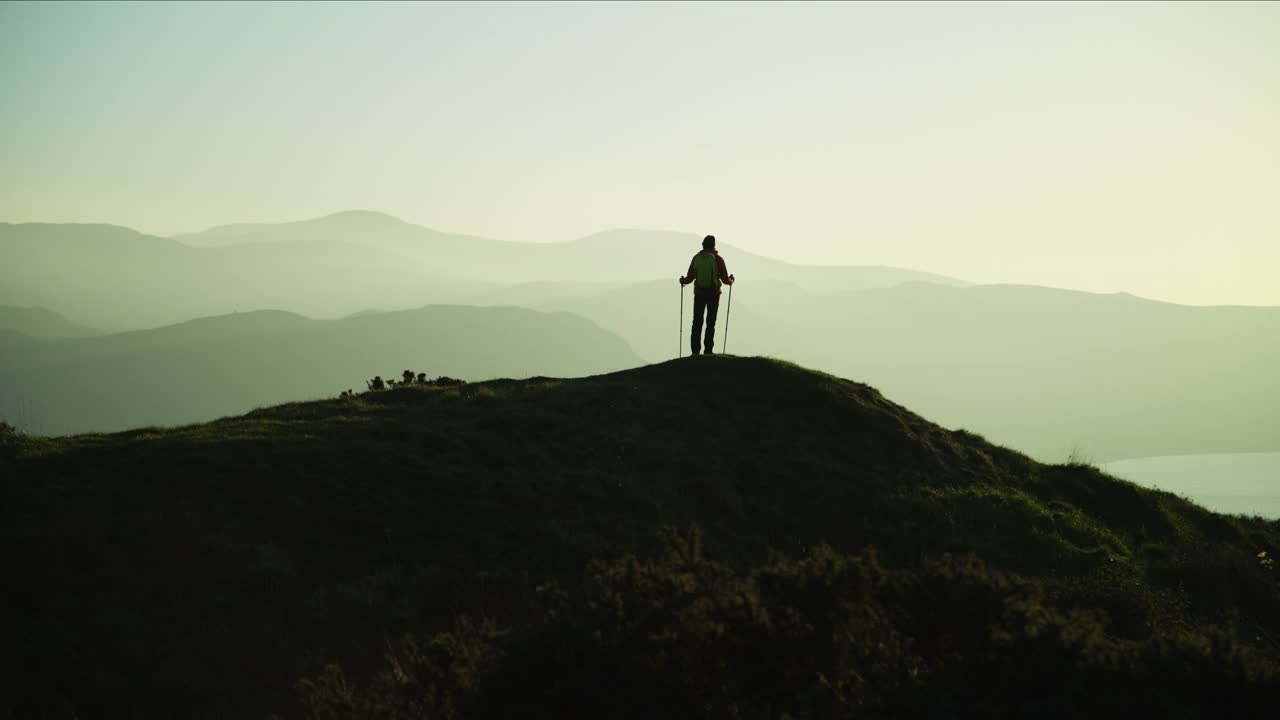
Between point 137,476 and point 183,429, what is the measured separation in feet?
14.1

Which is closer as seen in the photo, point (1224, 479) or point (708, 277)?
point (708, 277)

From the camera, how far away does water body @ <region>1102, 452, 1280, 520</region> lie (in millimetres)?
99006

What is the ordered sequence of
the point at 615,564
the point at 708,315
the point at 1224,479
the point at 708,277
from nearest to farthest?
the point at 615,564 < the point at 708,277 < the point at 708,315 < the point at 1224,479

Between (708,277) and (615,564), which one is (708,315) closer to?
(708,277)

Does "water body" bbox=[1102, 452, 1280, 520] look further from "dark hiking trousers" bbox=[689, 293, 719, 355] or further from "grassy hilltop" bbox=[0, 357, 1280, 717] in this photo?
"grassy hilltop" bbox=[0, 357, 1280, 717]

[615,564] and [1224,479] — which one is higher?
[615,564]

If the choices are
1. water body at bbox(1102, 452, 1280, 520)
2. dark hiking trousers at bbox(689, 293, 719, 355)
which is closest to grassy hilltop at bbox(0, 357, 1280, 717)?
dark hiking trousers at bbox(689, 293, 719, 355)

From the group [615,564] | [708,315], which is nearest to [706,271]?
[708,315]

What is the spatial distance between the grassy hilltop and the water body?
2880 inches

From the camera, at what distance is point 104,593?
31.9 feet

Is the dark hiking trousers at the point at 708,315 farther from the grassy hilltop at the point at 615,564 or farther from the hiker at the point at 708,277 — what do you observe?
the grassy hilltop at the point at 615,564

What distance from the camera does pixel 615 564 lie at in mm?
7508

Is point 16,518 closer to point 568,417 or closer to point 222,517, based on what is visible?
point 222,517

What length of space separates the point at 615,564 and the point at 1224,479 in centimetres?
16227
